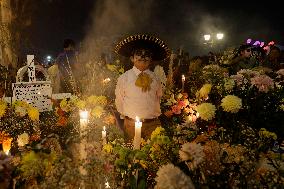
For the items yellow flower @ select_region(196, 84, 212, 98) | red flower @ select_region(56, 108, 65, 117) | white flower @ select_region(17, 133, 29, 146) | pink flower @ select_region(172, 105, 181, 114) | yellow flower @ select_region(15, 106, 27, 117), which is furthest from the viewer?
pink flower @ select_region(172, 105, 181, 114)

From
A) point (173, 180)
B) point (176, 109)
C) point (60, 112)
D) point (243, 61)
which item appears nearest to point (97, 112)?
point (60, 112)

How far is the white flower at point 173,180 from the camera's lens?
204 cm

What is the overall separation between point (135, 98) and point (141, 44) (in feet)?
2.21

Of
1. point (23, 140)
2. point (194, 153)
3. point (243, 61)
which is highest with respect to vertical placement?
point (243, 61)

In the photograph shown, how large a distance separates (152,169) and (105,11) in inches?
795

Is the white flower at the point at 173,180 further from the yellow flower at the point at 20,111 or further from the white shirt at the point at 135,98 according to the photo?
the yellow flower at the point at 20,111

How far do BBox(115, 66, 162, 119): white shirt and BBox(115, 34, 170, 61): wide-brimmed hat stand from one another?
0.28 m

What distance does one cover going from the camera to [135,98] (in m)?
5.07

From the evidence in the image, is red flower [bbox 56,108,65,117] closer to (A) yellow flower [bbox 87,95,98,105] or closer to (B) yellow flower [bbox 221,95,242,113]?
(A) yellow flower [bbox 87,95,98,105]

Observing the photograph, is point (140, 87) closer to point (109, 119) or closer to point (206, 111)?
point (109, 119)

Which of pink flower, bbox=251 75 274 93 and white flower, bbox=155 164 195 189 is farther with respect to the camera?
pink flower, bbox=251 75 274 93

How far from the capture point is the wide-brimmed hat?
507 centimetres

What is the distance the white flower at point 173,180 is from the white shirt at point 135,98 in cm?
295

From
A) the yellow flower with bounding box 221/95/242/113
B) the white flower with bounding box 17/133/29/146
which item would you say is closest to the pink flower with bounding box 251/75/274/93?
the yellow flower with bounding box 221/95/242/113
